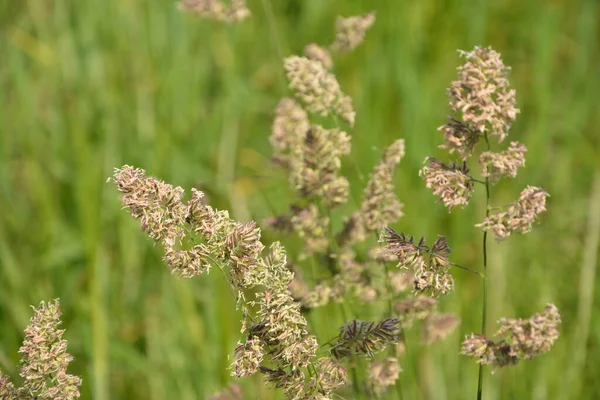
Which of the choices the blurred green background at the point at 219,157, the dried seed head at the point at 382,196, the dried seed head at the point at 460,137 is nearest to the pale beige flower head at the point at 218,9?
the dried seed head at the point at 382,196

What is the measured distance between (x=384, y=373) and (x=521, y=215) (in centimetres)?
46

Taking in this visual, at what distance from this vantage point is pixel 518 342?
1485mm

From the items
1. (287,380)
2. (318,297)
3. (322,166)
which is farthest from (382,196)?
(287,380)

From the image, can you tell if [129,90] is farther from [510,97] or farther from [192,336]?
[510,97]

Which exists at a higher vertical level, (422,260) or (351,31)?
(351,31)

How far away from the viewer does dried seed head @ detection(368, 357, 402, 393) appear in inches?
64.3

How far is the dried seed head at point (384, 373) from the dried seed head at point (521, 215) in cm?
35

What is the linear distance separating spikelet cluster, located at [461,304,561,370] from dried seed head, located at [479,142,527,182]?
254 millimetres

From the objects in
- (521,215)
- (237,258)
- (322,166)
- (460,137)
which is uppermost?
(322,166)

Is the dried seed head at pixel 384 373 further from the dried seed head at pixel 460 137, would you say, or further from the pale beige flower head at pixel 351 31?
the pale beige flower head at pixel 351 31

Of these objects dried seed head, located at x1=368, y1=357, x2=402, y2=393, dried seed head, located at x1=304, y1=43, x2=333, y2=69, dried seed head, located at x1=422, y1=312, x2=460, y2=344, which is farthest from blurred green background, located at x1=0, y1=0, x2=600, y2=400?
dried seed head, located at x1=368, y1=357, x2=402, y2=393

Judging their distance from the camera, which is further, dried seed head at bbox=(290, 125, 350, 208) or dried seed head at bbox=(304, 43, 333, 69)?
dried seed head at bbox=(304, 43, 333, 69)

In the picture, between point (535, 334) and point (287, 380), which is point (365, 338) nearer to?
point (287, 380)

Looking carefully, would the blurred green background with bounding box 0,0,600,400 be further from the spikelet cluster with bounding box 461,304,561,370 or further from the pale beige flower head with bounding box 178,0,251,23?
the spikelet cluster with bounding box 461,304,561,370
